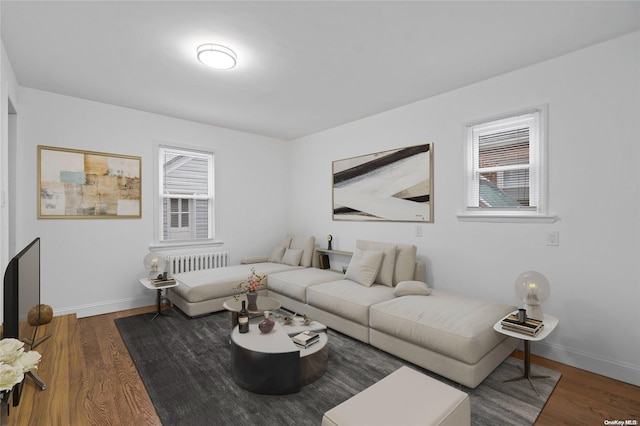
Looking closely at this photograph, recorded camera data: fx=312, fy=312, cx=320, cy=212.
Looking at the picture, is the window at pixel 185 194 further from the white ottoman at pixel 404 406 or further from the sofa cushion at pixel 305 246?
the white ottoman at pixel 404 406

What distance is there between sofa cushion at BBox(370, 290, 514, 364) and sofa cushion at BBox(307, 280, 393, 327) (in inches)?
5.2

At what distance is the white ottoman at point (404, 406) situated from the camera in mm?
1387

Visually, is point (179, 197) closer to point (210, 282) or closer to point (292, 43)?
point (210, 282)

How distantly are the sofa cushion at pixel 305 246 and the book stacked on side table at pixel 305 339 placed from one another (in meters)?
2.33

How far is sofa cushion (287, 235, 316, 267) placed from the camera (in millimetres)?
4941

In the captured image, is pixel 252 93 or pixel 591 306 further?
pixel 252 93

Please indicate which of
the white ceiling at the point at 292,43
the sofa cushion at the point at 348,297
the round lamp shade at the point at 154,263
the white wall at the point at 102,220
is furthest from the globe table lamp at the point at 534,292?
the white wall at the point at 102,220

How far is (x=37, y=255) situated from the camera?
210 cm

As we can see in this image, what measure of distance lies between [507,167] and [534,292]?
4.19 feet

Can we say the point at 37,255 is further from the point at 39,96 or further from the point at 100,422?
the point at 39,96

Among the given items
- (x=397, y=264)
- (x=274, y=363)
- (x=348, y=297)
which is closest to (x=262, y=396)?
(x=274, y=363)

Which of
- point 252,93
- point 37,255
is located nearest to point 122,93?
point 252,93

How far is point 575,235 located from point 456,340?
4.78 feet

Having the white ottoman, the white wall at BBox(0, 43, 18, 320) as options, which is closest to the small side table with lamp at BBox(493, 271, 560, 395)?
the white ottoman
